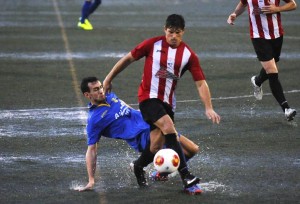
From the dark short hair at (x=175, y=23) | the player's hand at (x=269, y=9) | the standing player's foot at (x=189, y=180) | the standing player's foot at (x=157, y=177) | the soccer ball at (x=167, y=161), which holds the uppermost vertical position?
the dark short hair at (x=175, y=23)

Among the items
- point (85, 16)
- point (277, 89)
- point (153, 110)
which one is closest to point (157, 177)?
point (153, 110)

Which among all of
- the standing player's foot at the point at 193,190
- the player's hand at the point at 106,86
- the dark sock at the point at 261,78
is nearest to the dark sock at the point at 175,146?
the standing player's foot at the point at 193,190

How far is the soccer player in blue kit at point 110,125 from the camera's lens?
32.1ft

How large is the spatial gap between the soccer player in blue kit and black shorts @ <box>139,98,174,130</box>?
0.22m

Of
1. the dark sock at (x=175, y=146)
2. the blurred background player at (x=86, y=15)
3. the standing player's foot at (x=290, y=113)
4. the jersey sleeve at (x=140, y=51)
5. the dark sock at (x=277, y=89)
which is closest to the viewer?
the dark sock at (x=175, y=146)

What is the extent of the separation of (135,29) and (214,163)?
53.3 feet

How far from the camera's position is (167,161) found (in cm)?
919

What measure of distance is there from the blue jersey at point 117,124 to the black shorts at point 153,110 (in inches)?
13.3

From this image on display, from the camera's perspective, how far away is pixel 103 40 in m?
24.4

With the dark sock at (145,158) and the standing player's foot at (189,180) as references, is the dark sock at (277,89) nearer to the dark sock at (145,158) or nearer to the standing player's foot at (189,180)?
the dark sock at (145,158)

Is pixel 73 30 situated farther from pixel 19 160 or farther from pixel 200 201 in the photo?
pixel 200 201

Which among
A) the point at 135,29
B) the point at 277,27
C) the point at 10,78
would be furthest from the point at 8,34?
the point at 277,27

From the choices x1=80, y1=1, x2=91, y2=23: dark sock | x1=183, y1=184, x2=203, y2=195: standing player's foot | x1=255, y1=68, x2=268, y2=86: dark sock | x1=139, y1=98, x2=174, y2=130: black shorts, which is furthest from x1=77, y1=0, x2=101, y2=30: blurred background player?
x1=183, y1=184, x2=203, y2=195: standing player's foot

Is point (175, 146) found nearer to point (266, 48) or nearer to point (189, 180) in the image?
point (189, 180)
